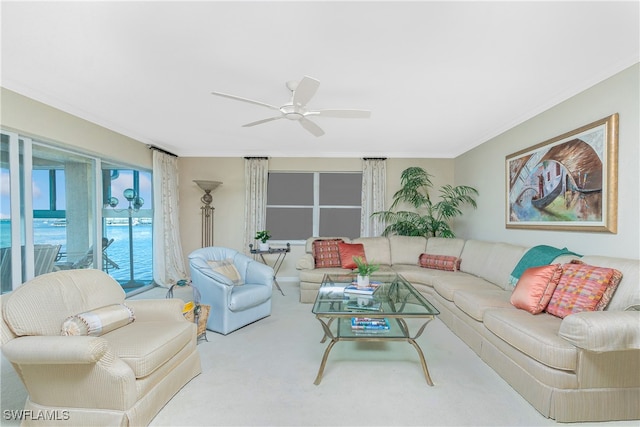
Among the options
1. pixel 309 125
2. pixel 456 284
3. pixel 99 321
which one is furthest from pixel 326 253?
pixel 99 321

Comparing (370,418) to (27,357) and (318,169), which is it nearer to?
(27,357)

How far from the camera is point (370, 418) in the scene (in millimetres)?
1712

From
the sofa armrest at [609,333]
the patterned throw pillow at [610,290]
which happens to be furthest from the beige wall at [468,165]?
the sofa armrest at [609,333]

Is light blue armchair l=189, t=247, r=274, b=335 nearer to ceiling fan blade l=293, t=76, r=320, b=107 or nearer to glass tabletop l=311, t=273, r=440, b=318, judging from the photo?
glass tabletop l=311, t=273, r=440, b=318

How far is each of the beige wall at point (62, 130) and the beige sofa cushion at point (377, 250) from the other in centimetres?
381

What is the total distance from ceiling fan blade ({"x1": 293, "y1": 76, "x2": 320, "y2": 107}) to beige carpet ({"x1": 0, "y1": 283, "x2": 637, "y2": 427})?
218cm

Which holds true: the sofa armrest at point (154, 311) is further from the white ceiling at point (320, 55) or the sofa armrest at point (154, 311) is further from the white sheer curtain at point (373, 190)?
the white sheer curtain at point (373, 190)

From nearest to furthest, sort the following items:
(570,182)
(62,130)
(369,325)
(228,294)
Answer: (369,325) < (570,182) < (228,294) < (62,130)

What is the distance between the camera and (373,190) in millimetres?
5266

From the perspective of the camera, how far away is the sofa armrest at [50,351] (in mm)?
1403

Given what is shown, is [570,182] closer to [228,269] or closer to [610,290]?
[610,290]

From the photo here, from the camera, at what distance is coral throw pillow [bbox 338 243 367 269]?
428 cm

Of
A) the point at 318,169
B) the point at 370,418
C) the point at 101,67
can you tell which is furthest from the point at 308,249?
the point at 101,67

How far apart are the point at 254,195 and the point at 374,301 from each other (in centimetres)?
343
